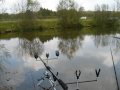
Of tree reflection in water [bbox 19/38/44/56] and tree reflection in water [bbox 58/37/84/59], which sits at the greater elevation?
tree reflection in water [bbox 58/37/84/59]

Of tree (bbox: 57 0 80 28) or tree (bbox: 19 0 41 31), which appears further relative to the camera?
tree (bbox: 57 0 80 28)

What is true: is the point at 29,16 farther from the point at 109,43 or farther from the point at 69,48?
the point at 69,48

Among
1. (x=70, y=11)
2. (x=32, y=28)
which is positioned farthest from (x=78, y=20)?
(x=32, y=28)

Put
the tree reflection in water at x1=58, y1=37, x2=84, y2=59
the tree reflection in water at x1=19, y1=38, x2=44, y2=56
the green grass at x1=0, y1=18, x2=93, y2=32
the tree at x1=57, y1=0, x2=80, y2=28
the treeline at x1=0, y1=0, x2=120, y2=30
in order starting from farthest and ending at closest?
the tree at x1=57, y1=0, x2=80, y2=28 < the treeline at x1=0, y1=0, x2=120, y2=30 < the green grass at x1=0, y1=18, x2=93, y2=32 < the tree reflection in water at x1=19, y1=38, x2=44, y2=56 < the tree reflection in water at x1=58, y1=37, x2=84, y2=59

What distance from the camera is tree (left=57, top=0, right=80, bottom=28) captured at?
56719 mm

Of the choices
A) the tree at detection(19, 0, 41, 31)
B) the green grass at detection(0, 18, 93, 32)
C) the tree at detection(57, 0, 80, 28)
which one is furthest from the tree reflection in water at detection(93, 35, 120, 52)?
the tree at detection(57, 0, 80, 28)

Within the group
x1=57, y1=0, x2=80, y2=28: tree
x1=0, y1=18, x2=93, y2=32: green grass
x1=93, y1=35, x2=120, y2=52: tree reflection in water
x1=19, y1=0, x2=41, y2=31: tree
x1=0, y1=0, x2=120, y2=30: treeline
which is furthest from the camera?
x1=57, y1=0, x2=80, y2=28: tree

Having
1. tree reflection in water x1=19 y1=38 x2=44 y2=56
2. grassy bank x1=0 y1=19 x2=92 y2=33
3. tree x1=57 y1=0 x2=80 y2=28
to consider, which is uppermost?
tree x1=57 y1=0 x2=80 y2=28

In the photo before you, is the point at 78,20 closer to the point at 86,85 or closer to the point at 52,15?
the point at 52,15

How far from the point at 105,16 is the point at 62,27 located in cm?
1009

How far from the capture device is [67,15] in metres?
57.4

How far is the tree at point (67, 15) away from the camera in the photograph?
186 feet

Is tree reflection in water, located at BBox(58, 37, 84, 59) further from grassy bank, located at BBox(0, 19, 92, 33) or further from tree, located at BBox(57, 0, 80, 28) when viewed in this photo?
tree, located at BBox(57, 0, 80, 28)

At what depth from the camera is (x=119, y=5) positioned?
6138 centimetres
